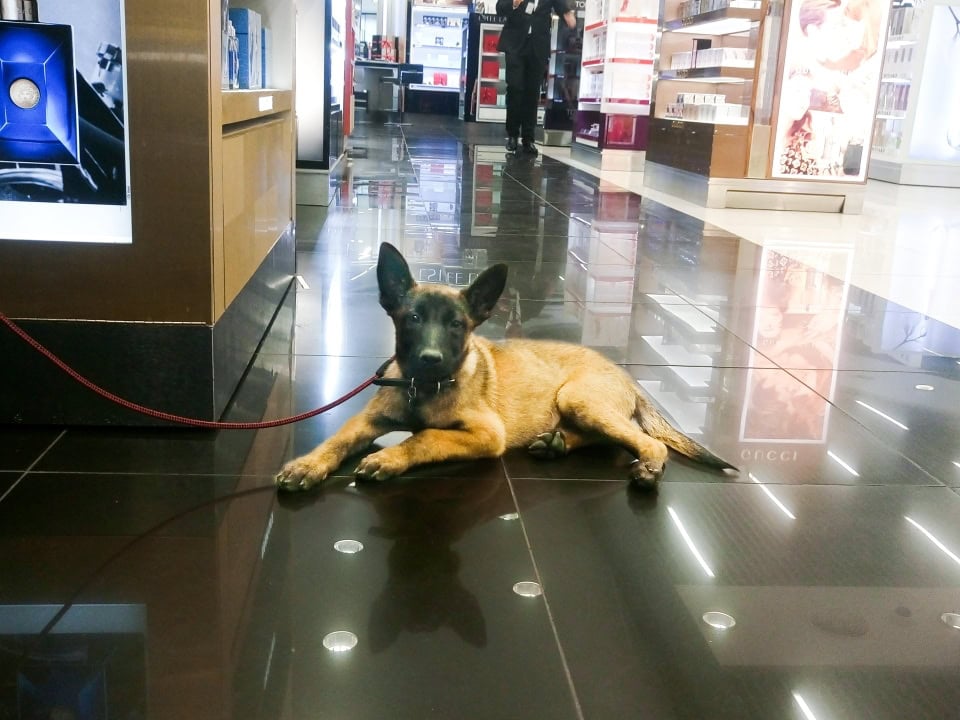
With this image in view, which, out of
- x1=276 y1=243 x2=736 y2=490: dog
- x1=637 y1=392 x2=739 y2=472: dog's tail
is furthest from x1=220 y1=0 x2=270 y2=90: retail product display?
x1=637 y1=392 x2=739 y2=472: dog's tail

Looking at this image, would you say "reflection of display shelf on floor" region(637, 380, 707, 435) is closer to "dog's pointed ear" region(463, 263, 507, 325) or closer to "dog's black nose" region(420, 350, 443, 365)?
"dog's pointed ear" region(463, 263, 507, 325)

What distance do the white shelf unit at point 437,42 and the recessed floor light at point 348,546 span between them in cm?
2848

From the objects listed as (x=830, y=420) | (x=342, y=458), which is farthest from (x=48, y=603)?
(x=830, y=420)

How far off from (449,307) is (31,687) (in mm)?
1371

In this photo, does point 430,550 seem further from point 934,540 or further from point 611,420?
point 934,540

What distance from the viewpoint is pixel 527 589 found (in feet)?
6.61

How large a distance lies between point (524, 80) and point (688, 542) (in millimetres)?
12918

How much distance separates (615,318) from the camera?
464cm

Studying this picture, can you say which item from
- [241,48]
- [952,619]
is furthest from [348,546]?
[241,48]

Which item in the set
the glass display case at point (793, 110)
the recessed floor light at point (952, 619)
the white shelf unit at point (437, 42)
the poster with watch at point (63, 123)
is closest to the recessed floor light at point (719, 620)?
the recessed floor light at point (952, 619)

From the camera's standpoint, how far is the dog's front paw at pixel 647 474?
2.57 m

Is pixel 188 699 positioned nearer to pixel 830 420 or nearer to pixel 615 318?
pixel 830 420

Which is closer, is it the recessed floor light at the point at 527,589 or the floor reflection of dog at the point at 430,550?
the floor reflection of dog at the point at 430,550

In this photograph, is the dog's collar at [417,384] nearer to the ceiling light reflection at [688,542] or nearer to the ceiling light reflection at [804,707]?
the ceiling light reflection at [688,542]
